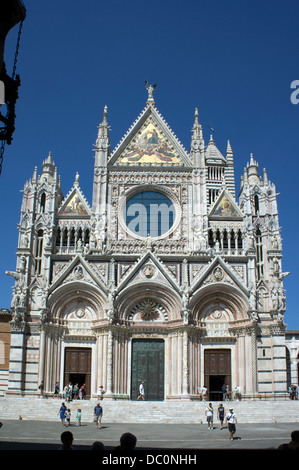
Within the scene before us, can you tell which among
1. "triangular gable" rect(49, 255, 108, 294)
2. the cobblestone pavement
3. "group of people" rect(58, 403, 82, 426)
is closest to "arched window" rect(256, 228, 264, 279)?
"triangular gable" rect(49, 255, 108, 294)

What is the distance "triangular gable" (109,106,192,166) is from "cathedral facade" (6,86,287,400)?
0.46 feet

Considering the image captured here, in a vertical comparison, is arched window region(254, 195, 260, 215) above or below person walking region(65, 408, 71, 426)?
above

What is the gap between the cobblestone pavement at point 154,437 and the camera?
14.8 m

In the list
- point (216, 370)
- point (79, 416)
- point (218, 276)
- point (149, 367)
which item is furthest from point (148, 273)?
point (79, 416)

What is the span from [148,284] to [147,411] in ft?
27.5

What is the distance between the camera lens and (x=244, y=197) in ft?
113

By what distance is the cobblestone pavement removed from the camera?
48.4 feet

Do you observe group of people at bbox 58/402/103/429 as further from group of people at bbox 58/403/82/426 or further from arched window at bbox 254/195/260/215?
arched window at bbox 254/195/260/215

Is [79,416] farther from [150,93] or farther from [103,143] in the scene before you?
[150,93]

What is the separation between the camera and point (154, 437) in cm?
1741

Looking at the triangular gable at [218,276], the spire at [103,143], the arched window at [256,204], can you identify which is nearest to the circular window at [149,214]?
the spire at [103,143]

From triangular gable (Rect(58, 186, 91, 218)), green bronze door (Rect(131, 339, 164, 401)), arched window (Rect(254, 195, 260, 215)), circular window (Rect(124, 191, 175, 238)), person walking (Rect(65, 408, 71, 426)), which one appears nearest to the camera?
person walking (Rect(65, 408, 71, 426))
